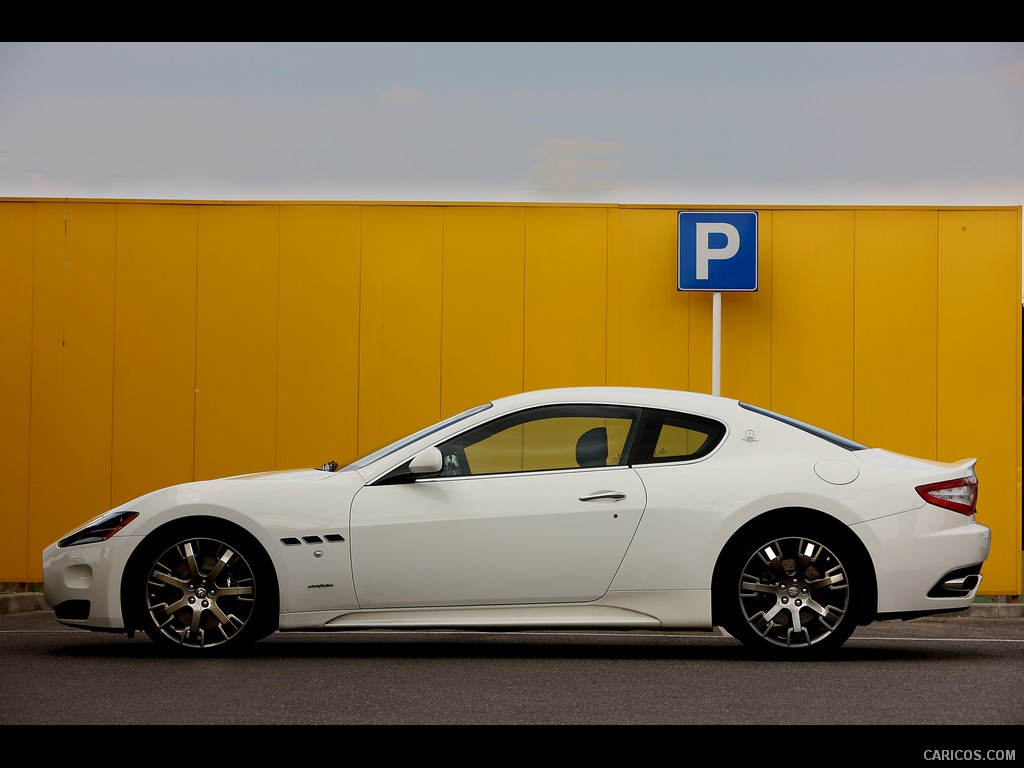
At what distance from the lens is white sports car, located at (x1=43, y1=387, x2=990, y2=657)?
6.64 meters

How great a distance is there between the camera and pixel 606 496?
670 centimetres

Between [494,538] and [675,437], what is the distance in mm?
1149

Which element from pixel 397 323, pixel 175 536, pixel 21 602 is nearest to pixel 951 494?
pixel 175 536

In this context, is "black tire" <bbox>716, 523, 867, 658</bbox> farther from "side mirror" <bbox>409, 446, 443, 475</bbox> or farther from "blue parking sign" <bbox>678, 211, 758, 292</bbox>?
"blue parking sign" <bbox>678, 211, 758, 292</bbox>

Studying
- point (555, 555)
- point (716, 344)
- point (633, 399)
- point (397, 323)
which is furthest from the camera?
point (397, 323)

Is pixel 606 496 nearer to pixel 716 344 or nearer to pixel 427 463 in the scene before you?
pixel 427 463

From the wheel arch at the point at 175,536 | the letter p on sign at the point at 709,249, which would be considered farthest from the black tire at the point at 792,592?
the letter p on sign at the point at 709,249

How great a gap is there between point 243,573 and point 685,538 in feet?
7.68
